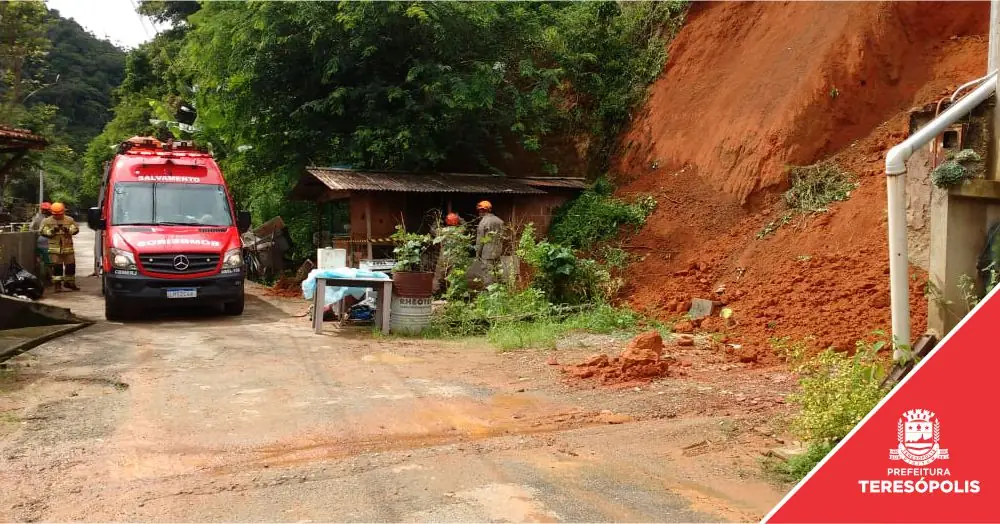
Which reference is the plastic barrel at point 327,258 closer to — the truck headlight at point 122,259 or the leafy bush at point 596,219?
the truck headlight at point 122,259

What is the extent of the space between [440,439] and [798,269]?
7.21 metres

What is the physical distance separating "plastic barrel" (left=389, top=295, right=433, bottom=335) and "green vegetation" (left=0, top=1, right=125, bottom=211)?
36.5ft

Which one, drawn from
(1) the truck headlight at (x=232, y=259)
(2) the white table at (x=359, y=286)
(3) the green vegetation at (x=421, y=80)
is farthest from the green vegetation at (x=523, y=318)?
(3) the green vegetation at (x=421, y=80)

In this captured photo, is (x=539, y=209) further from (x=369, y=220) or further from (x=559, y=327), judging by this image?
(x=559, y=327)

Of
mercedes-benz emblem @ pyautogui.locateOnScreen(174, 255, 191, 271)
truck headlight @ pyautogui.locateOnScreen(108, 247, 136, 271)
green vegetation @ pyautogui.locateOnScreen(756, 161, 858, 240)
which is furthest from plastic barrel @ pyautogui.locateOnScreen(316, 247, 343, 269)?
green vegetation @ pyautogui.locateOnScreen(756, 161, 858, 240)

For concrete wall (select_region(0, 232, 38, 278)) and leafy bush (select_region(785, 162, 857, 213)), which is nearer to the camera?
leafy bush (select_region(785, 162, 857, 213))

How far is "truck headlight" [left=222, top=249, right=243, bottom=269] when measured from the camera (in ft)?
38.7

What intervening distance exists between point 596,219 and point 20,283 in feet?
35.5

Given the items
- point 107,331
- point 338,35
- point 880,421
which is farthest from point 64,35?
point 880,421

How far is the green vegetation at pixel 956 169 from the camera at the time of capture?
17.3 feet

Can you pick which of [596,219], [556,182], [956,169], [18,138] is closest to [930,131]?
[956,169]

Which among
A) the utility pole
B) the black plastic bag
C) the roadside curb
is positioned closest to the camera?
the utility pole

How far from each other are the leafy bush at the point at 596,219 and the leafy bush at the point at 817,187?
2.77 m

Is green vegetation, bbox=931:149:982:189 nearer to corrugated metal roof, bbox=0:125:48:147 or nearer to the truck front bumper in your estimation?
the truck front bumper
